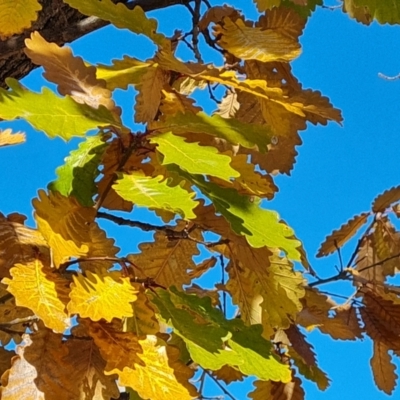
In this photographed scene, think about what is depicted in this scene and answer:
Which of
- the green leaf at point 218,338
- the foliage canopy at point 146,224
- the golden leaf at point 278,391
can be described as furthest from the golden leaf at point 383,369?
the green leaf at point 218,338

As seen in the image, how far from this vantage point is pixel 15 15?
583mm

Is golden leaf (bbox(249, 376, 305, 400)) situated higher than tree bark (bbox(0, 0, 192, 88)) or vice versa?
tree bark (bbox(0, 0, 192, 88))

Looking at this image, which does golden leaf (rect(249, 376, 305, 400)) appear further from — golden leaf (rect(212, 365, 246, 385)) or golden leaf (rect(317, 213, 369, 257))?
golden leaf (rect(317, 213, 369, 257))

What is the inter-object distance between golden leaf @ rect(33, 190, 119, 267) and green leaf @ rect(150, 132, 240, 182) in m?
0.08

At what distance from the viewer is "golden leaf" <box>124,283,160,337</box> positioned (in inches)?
20.8

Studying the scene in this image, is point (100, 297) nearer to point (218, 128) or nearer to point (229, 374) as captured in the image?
point (218, 128)

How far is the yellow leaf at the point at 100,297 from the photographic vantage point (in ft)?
1.46

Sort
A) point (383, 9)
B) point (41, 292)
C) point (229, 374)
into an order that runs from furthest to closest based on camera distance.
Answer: point (229, 374)
point (383, 9)
point (41, 292)

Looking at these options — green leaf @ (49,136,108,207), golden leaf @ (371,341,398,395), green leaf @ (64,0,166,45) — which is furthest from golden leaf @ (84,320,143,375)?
golden leaf @ (371,341,398,395)

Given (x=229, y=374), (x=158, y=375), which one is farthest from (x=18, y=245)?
(x=229, y=374)

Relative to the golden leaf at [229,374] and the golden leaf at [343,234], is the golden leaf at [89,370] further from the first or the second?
the golden leaf at [343,234]

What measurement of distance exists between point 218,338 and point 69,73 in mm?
247

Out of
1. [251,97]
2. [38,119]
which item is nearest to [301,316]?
[251,97]

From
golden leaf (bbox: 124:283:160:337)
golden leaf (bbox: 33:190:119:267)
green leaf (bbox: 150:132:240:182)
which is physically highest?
green leaf (bbox: 150:132:240:182)
